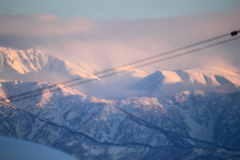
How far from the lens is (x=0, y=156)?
7400 centimetres

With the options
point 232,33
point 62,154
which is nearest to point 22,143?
point 62,154

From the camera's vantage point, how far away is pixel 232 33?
71562 mm

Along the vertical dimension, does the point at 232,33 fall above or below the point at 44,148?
above

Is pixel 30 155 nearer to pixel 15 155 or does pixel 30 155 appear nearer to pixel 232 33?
pixel 15 155

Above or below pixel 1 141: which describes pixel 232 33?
above

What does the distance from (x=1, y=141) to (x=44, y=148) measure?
27.2 ft

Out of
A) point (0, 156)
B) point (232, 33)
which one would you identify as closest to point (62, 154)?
point (0, 156)

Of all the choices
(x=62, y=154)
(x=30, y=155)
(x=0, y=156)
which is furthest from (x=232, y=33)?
(x=0, y=156)

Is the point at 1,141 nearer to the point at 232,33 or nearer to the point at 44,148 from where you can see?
the point at 44,148

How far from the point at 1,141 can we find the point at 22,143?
3961mm

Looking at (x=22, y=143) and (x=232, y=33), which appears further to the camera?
(x=22, y=143)

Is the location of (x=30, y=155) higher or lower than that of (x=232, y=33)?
lower

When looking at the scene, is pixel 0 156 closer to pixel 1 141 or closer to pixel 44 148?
pixel 1 141

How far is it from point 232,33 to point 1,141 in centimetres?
4807
